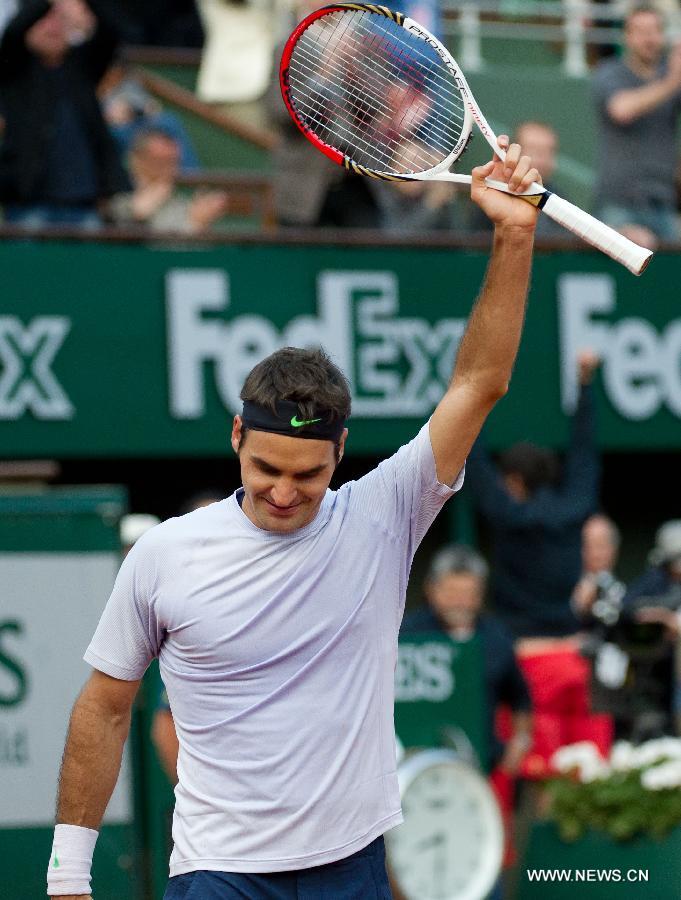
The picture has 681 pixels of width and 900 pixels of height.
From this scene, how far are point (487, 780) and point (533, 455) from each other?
7.27 ft

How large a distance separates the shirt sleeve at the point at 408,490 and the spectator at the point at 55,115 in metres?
6.32

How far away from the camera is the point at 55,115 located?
380 inches

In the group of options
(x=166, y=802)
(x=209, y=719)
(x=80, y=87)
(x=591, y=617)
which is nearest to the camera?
(x=209, y=719)

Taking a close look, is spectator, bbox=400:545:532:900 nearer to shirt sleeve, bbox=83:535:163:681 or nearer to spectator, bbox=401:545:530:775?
spectator, bbox=401:545:530:775

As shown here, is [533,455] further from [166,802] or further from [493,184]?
[493,184]

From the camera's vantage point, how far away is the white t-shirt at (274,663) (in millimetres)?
3477

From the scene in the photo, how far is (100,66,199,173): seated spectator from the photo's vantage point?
37.7 ft

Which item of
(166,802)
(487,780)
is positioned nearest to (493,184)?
(166,802)

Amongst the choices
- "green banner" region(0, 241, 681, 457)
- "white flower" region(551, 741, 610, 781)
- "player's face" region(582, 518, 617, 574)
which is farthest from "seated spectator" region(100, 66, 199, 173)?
"white flower" region(551, 741, 610, 781)

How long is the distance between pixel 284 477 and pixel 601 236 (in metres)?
0.79

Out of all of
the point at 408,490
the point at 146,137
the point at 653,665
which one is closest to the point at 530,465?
the point at 653,665

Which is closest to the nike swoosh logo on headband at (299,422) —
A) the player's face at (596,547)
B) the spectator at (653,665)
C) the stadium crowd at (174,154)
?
the spectator at (653,665)

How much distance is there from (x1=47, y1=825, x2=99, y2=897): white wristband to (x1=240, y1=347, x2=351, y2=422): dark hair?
3.10 feet

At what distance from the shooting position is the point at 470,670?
7555mm
